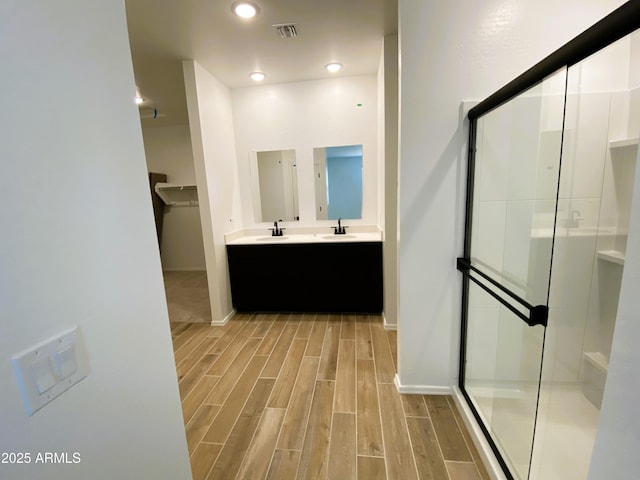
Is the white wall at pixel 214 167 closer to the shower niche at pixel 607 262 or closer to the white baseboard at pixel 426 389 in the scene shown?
the white baseboard at pixel 426 389

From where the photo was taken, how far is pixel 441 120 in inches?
63.4

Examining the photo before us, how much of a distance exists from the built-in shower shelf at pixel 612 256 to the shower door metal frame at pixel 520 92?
77 centimetres

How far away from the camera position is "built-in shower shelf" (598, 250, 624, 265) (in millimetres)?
1543

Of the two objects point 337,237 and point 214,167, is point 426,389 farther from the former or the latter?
point 214,167

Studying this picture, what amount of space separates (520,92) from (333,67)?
86.1 inches

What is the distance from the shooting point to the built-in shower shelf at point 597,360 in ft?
5.29

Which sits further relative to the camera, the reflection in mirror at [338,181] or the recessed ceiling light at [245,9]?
the reflection in mirror at [338,181]

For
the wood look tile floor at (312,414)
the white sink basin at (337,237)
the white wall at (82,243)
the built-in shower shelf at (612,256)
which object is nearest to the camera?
the white wall at (82,243)

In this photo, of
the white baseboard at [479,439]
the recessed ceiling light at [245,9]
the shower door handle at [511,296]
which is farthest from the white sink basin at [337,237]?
the recessed ceiling light at [245,9]

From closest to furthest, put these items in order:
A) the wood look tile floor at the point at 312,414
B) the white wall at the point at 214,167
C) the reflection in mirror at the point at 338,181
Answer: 1. the wood look tile floor at the point at 312,414
2. the white wall at the point at 214,167
3. the reflection in mirror at the point at 338,181

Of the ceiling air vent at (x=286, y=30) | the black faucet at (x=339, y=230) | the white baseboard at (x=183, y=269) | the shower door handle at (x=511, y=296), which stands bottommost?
the white baseboard at (x=183, y=269)

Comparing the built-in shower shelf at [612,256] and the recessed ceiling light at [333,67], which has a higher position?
the recessed ceiling light at [333,67]

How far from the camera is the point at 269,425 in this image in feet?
5.47

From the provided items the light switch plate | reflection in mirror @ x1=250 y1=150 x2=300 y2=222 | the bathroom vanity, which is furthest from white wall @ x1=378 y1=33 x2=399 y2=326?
the light switch plate
